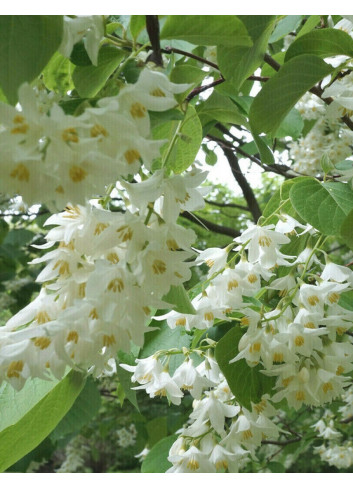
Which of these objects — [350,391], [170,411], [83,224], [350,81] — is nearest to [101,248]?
[83,224]

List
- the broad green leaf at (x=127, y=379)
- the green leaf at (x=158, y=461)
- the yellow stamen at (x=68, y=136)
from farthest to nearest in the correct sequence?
1. the green leaf at (x=158, y=461)
2. the broad green leaf at (x=127, y=379)
3. the yellow stamen at (x=68, y=136)

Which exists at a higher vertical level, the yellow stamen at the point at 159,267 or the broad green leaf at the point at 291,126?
the yellow stamen at the point at 159,267

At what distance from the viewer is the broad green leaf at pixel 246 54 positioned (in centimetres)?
106

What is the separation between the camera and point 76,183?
0.69m

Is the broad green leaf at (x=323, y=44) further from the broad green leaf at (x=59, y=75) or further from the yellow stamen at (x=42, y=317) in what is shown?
the yellow stamen at (x=42, y=317)

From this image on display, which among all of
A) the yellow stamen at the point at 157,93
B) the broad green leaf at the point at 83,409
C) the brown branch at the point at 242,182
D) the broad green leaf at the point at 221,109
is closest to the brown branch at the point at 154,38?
the yellow stamen at the point at 157,93

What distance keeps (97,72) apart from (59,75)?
0.41 ft

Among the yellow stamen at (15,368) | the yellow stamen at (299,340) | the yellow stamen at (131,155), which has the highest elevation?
the yellow stamen at (131,155)

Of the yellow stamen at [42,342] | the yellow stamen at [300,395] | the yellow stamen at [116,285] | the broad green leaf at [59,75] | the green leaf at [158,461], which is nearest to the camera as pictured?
the yellow stamen at [116,285]

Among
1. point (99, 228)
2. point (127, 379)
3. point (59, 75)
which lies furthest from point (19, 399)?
point (59, 75)

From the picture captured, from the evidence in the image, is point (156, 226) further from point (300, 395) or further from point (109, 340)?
point (300, 395)

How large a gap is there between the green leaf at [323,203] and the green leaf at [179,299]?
15.9 inches

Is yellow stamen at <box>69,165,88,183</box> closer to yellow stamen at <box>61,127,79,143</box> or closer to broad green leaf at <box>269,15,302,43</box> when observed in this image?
yellow stamen at <box>61,127,79,143</box>

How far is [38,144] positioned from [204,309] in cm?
81
